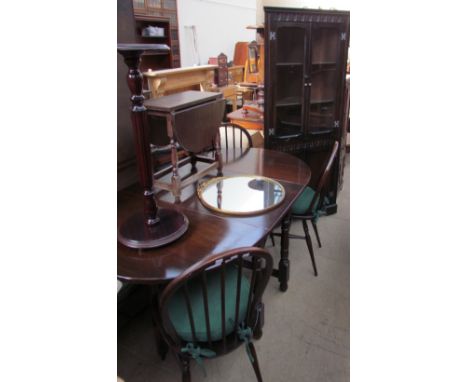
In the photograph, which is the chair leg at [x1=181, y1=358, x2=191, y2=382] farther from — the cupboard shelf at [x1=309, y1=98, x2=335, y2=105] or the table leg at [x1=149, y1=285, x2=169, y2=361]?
the cupboard shelf at [x1=309, y1=98, x2=335, y2=105]

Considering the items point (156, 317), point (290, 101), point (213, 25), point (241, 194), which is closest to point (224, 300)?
point (156, 317)

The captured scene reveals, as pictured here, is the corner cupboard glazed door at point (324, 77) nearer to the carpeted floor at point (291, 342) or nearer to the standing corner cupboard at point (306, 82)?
the standing corner cupboard at point (306, 82)

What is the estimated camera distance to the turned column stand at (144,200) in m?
1.01

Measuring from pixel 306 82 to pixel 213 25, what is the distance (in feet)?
15.7

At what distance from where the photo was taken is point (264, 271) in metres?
1.23

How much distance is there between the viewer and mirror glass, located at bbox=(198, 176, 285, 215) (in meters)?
1.57

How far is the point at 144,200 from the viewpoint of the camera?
4.06 ft

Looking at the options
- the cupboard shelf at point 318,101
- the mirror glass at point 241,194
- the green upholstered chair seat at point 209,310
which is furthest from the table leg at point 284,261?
the cupboard shelf at point 318,101

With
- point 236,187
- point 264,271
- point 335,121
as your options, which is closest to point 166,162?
point 236,187

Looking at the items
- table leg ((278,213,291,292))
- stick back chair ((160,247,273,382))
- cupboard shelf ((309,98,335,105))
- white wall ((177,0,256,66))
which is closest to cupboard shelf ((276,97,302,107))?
cupboard shelf ((309,98,335,105))

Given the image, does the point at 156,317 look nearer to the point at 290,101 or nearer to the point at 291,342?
the point at 291,342

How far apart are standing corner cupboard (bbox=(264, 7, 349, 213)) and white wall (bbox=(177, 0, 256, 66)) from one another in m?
3.79
